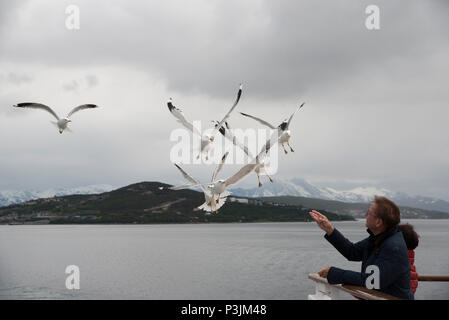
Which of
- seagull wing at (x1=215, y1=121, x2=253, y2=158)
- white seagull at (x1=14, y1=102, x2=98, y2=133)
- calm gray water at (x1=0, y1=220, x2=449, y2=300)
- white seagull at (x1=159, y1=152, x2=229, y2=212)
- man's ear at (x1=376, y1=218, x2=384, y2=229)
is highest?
white seagull at (x1=14, y1=102, x2=98, y2=133)

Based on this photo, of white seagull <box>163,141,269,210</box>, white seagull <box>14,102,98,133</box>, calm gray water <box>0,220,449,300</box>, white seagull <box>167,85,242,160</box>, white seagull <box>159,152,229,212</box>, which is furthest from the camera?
calm gray water <box>0,220,449,300</box>

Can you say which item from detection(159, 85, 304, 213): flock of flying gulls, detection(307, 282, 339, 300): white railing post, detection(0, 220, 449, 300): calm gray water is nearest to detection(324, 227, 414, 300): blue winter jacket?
detection(307, 282, 339, 300): white railing post

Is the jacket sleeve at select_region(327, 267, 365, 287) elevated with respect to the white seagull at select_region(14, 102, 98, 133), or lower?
lower

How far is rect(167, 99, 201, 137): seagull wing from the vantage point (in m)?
3.27

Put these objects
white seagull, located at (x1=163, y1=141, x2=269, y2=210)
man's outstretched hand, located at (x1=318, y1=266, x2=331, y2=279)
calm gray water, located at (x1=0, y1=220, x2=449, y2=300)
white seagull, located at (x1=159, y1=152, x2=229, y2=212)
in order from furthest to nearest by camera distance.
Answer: calm gray water, located at (x1=0, y1=220, x2=449, y2=300) < man's outstretched hand, located at (x1=318, y1=266, x2=331, y2=279) < white seagull, located at (x1=163, y1=141, x2=269, y2=210) < white seagull, located at (x1=159, y1=152, x2=229, y2=212)

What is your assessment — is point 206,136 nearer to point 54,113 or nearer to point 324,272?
point 54,113

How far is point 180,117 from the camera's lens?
138 inches

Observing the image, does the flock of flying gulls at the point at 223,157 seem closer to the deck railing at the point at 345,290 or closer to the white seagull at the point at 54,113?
the white seagull at the point at 54,113

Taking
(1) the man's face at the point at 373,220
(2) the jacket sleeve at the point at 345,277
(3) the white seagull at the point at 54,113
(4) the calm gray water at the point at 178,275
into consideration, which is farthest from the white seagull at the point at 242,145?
(4) the calm gray water at the point at 178,275

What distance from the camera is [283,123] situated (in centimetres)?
308

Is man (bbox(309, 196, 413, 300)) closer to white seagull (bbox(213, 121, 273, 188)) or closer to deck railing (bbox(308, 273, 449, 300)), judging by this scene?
deck railing (bbox(308, 273, 449, 300))

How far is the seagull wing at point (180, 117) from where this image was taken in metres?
3.27
